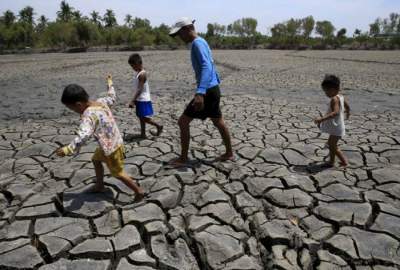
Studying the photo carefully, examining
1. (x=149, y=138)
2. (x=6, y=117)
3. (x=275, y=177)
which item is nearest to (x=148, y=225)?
(x=275, y=177)

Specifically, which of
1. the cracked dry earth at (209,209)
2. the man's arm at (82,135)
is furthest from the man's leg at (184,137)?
the man's arm at (82,135)

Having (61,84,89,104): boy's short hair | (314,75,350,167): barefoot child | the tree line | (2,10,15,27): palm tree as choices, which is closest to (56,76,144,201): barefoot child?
(61,84,89,104): boy's short hair

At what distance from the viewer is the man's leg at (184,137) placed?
3.73 meters

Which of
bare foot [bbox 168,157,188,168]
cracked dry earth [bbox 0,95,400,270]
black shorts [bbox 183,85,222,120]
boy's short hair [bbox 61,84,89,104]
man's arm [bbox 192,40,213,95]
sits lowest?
cracked dry earth [bbox 0,95,400,270]

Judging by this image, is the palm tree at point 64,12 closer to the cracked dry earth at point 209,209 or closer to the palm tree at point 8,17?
the palm tree at point 8,17

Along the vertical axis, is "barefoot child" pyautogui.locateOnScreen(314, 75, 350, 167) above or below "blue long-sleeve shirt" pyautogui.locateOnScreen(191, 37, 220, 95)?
below

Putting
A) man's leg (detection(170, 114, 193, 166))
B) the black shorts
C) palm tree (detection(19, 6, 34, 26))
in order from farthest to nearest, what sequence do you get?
palm tree (detection(19, 6, 34, 26))
man's leg (detection(170, 114, 193, 166))
the black shorts

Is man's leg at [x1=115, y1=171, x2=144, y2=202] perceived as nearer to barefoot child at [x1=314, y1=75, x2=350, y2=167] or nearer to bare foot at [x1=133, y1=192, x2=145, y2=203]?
bare foot at [x1=133, y1=192, x2=145, y2=203]

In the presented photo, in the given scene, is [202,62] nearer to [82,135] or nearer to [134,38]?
[82,135]

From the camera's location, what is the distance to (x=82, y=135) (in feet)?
8.45

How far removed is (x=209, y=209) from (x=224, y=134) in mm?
1079

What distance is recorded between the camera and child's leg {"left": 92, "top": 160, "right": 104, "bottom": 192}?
126 inches

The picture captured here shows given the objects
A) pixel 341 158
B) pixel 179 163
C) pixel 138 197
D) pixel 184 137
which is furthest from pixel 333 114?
pixel 138 197

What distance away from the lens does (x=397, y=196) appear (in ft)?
10.7
